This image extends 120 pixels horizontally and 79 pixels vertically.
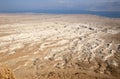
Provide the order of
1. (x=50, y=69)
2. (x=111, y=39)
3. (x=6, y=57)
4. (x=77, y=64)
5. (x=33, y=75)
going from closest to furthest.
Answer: (x=33, y=75) → (x=50, y=69) → (x=77, y=64) → (x=6, y=57) → (x=111, y=39)

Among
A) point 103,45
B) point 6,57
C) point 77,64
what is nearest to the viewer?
point 77,64

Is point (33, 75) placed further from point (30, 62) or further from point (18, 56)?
point (18, 56)

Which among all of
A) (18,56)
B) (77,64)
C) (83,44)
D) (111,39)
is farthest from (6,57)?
(111,39)

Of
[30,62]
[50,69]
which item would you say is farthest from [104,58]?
[30,62]

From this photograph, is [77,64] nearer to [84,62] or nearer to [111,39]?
[84,62]

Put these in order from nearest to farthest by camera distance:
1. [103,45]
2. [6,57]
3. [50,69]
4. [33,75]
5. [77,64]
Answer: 1. [33,75]
2. [50,69]
3. [77,64]
4. [6,57]
5. [103,45]

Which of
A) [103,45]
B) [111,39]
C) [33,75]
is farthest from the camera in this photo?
[111,39]

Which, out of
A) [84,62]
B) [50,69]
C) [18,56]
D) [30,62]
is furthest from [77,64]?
[18,56]

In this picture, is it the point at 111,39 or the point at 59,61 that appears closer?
the point at 59,61

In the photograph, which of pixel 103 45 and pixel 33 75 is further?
pixel 103 45
